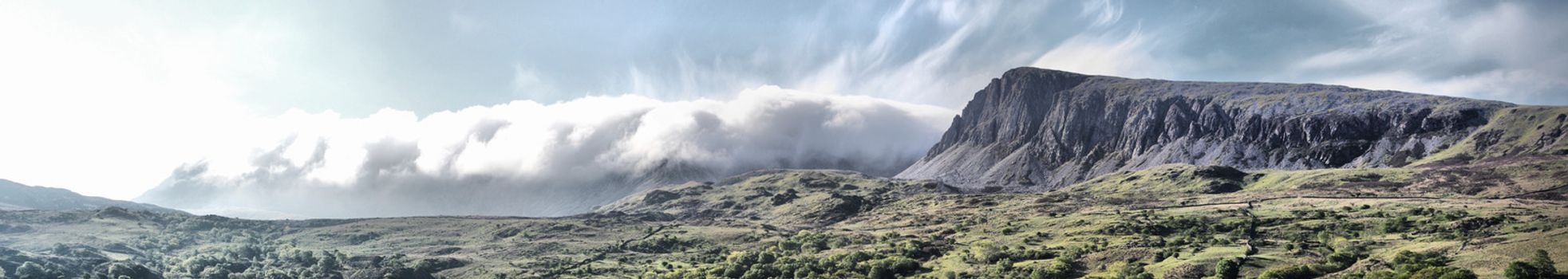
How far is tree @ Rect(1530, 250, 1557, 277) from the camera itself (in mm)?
86250

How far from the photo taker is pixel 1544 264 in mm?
88188

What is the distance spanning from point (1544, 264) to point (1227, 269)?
3794 centimetres

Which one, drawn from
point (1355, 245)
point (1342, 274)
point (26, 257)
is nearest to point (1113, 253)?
point (1355, 245)

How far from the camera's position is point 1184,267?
130 metres

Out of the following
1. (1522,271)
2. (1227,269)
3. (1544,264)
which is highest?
(1544,264)

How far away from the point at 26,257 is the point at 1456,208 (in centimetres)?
35000

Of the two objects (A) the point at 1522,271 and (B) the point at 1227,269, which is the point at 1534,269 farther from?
(B) the point at 1227,269

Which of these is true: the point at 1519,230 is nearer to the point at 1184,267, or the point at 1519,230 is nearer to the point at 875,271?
the point at 1184,267

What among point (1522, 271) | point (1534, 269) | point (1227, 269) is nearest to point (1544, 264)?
point (1534, 269)

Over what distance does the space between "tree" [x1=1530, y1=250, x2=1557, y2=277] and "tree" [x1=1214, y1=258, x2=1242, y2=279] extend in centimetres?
3519

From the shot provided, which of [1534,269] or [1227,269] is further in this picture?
[1227,269]

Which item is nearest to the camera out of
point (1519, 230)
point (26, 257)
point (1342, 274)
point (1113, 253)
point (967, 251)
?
point (1342, 274)

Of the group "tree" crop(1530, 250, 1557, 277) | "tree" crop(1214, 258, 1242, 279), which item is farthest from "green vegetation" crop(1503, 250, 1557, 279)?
"tree" crop(1214, 258, 1242, 279)

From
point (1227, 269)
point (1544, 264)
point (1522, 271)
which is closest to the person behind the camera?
point (1522, 271)
